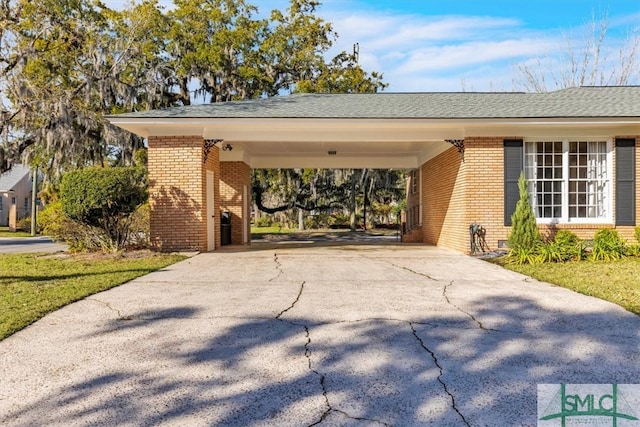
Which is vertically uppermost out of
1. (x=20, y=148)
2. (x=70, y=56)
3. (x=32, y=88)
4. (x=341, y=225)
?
(x=70, y=56)

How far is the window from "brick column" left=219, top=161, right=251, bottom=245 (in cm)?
860

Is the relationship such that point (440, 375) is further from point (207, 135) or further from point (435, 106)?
point (435, 106)

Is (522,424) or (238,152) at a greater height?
(238,152)

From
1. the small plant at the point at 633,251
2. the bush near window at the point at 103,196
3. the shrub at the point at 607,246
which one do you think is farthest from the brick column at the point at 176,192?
the small plant at the point at 633,251

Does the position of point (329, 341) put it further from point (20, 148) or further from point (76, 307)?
point (20, 148)

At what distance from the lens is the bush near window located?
1023 cm

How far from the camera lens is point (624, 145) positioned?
11.4m

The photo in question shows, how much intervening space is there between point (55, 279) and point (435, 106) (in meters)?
9.55

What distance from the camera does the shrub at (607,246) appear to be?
33.3 feet

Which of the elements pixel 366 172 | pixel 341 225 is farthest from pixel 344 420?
pixel 341 225

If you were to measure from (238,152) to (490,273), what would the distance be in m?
9.41

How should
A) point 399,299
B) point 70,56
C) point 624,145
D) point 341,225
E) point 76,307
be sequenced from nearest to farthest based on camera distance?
point 76,307 < point 399,299 < point 624,145 < point 70,56 < point 341,225

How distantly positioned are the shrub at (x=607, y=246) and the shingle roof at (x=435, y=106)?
2684mm

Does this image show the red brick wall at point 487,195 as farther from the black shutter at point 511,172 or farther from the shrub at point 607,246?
the shrub at point 607,246
